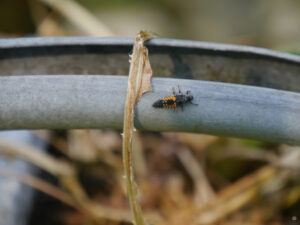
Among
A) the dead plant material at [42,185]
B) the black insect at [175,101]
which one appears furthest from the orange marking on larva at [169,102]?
the dead plant material at [42,185]

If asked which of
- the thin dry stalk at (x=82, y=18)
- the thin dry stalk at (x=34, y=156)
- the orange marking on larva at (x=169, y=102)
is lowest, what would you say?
the orange marking on larva at (x=169, y=102)

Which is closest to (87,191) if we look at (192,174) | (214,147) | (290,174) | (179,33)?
Result: (192,174)

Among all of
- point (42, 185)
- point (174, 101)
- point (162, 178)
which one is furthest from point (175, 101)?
point (162, 178)

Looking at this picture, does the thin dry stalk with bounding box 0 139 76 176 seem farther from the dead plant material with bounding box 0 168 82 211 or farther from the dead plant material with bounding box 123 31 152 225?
the dead plant material with bounding box 123 31 152 225

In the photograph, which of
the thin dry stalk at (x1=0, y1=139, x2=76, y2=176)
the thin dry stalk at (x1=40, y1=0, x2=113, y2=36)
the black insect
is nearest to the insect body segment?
the black insect

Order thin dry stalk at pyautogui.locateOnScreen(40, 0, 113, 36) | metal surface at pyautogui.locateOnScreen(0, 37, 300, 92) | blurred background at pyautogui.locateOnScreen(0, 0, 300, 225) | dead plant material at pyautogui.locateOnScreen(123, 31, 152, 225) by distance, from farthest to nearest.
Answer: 1. thin dry stalk at pyautogui.locateOnScreen(40, 0, 113, 36)
2. blurred background at pyautogui.locateOnScreen(0, 0, 300, 225)
3. metal surface at pyautogui.locateOnScreen(0, 37, 300, 92)
4. dead plant material at pyautogui.locateOnScreen(123, 31, 152, 225)

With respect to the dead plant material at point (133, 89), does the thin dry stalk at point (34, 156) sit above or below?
above

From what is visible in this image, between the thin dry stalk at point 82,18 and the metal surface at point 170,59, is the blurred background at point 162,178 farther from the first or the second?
the metal surface at point 170,59
